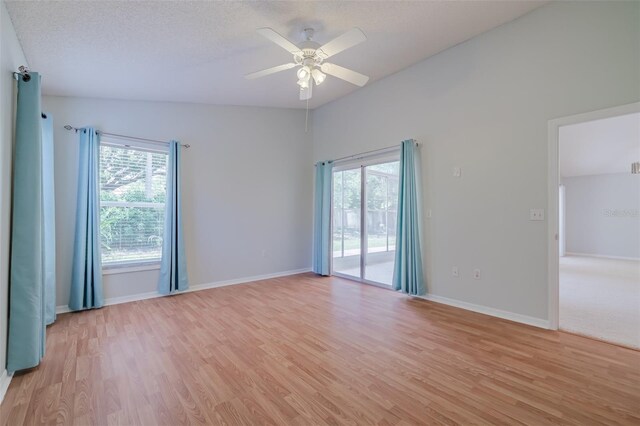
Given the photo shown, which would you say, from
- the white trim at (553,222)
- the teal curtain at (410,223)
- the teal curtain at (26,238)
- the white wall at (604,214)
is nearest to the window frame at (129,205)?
the teal curtain at (26,238)

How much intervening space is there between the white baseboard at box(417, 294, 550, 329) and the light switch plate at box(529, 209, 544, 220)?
1033 mm

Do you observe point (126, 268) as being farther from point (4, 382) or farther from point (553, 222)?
point (553, 222)

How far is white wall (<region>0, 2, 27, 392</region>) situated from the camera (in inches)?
76.0

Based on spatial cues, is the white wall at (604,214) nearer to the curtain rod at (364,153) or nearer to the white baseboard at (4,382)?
the curtain rod at (364,153)

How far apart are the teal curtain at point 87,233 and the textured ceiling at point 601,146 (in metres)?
6.98

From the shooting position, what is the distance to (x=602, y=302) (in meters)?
3.63

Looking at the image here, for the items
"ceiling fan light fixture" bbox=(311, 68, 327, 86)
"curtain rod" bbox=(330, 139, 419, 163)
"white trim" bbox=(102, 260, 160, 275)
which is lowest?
"white trim" bbox=(102, 260, 160, 275)

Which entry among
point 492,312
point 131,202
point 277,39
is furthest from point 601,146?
point 131,202

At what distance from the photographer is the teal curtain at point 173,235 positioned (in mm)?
4113

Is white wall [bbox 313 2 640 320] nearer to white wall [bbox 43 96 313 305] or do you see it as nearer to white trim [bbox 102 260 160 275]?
white wall [bbox 43 96 313 305]

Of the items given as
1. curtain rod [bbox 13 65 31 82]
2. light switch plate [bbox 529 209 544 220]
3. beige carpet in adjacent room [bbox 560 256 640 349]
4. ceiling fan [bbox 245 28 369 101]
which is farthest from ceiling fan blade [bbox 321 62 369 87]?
beige carpet in adjacent room [bbox 560 256 640 349]

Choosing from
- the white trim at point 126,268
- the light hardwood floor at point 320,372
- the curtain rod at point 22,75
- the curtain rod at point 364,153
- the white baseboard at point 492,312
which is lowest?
the light hardwood floor at point 320,372

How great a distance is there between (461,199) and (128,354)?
3.84m

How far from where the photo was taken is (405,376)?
209 cm
